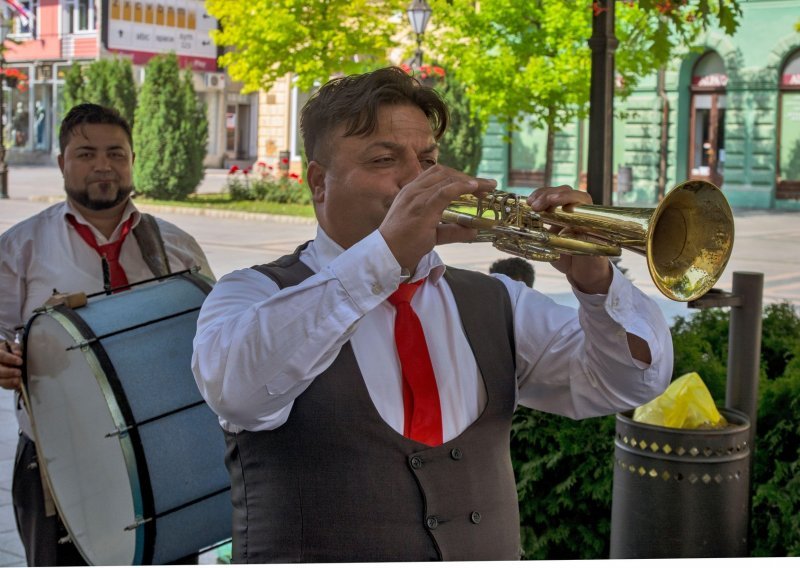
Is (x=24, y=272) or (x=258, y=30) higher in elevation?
(x=258, y=30)

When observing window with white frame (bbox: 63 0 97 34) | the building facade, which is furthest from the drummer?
window with white frame (bbox: 63 0 97 34)

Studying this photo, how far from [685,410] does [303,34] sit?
59.3ft

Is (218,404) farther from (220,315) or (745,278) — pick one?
(745,278)

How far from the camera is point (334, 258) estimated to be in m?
2.13

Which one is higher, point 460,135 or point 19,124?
point 19,124

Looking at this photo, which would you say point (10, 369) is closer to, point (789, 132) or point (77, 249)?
point (77, 249)

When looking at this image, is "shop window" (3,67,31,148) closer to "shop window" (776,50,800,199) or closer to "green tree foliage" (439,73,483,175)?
"green tree foliage" (439,73,483,175)

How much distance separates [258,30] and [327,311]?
19.8 m

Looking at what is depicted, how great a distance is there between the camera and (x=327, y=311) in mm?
1876

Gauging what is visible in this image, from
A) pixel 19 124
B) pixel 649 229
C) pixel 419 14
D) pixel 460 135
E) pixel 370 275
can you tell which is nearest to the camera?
pixel 370 275

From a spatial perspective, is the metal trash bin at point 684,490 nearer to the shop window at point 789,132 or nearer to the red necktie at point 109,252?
the red necktie at point 109,252

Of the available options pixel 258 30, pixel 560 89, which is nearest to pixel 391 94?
pixel 560 89

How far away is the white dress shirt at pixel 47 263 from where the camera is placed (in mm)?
3656

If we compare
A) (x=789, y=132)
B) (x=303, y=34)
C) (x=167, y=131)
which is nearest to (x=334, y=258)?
(x=303, y=34)
